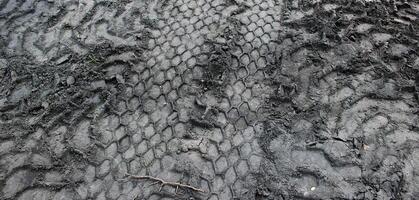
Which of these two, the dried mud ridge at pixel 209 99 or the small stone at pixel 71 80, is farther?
the small stone at pixel 71 80

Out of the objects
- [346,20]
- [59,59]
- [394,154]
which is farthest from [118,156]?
[346,20]

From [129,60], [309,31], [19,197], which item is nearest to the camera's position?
[19,197]

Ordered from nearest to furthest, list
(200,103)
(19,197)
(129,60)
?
(19,197)
(200,103)
(129,60)

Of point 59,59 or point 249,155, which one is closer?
point 249,155

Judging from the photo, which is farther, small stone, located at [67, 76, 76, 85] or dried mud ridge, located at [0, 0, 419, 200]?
small stone, located at [67, 76, 76, 85]

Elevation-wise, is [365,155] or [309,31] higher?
[309,31]

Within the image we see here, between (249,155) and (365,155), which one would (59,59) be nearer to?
(249,155)

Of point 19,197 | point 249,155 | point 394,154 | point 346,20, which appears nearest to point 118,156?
point 19,197
